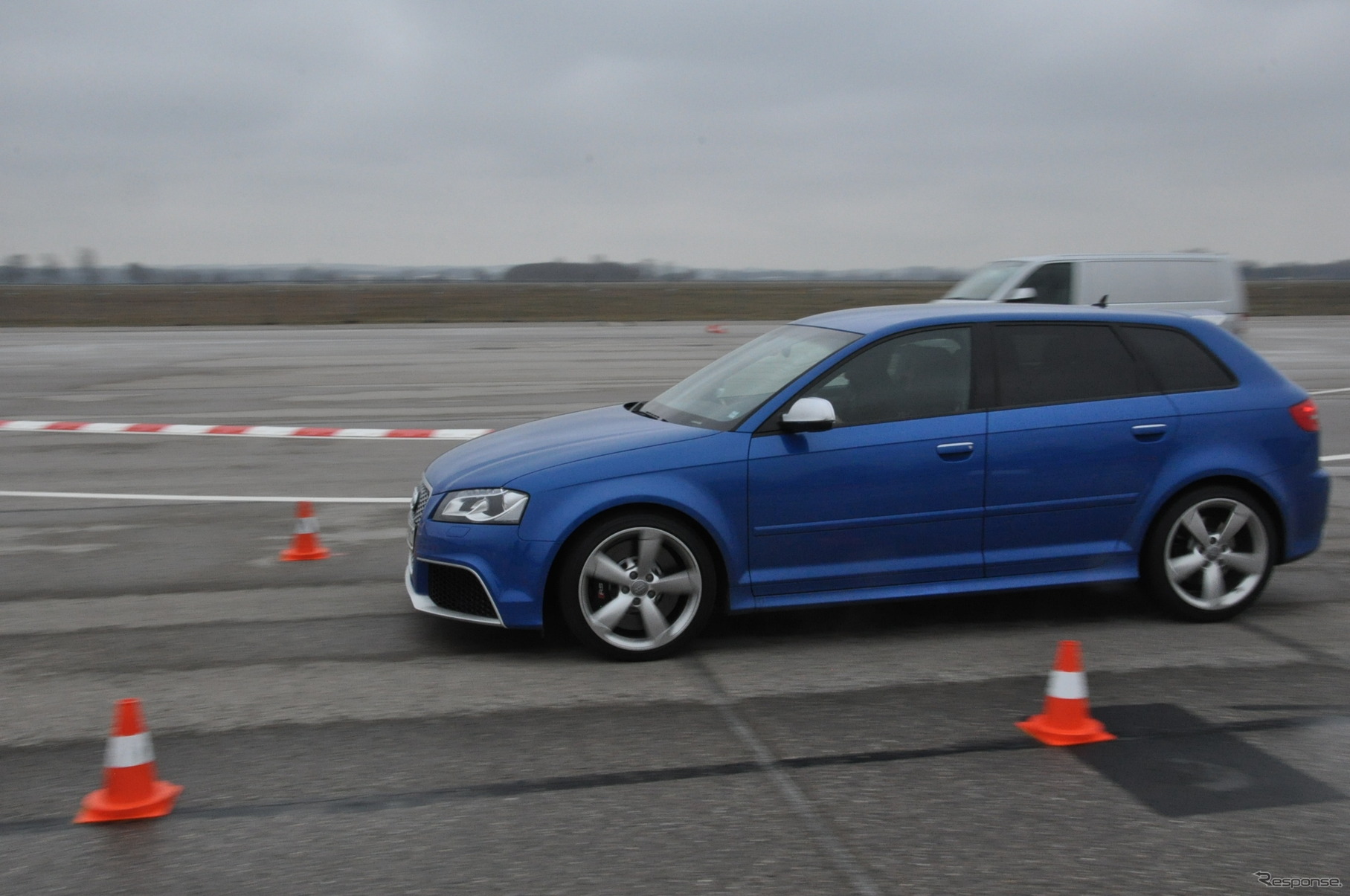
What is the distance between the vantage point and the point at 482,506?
18.4 feet

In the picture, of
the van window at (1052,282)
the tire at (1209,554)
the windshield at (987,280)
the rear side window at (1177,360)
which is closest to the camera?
the tire at (1209,554)

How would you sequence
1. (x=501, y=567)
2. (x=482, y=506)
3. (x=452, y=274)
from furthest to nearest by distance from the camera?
(x=452, y=274) < (x=482, y=506) < (x=501, y=567)

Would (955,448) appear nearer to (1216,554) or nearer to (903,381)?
(903,381)

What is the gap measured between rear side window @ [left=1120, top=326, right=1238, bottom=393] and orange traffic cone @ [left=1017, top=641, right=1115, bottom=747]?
2162mm

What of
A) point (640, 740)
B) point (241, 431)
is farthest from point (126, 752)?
point (241, 431)

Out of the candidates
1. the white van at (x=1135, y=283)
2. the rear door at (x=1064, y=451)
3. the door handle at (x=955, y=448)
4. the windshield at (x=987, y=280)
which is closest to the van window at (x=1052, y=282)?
the white van at (x=1135, y=283)

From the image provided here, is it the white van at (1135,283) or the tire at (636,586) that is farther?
the white van at (1135,283)

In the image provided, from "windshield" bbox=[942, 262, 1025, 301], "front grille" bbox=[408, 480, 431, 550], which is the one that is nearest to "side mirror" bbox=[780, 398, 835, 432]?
"front grille" bbox=[408, 480, 431, 550]

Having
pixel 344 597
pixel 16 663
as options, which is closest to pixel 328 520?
pixel 344 597

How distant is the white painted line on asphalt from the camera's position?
381 inches

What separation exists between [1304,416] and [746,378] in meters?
2.80

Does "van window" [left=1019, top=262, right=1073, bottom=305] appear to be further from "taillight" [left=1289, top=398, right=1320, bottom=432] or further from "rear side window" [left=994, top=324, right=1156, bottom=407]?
"rear side window" [left=994, top=324, right=1156, bottom=407]

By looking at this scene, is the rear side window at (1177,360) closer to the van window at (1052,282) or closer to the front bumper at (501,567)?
the front bumper at (501,567)

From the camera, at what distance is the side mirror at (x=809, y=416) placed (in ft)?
18.3
